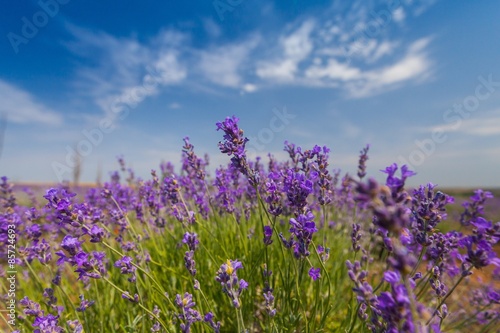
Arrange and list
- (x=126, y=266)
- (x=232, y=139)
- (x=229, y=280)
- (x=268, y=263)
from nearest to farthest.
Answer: (x=229, y=280), (x=126, y=266), (x=232, y=139), (x=268, y=263)

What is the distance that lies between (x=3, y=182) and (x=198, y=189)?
248cm

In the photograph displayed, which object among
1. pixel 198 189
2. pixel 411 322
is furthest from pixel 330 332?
pixel 198 189

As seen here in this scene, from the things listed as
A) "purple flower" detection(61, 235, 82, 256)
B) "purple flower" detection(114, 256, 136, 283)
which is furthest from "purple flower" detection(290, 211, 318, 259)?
"purple flower" detection(61, 235, 82, 256)

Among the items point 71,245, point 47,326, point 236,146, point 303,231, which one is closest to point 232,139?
point 236,146

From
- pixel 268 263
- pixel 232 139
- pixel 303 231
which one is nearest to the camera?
pixel 303 231

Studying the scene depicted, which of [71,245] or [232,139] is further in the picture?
[232,139]

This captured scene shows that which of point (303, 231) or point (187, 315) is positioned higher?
point (303, 231)

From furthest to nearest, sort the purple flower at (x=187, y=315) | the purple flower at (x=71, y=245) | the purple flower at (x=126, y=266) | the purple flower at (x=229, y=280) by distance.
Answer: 1. the purple flower at (x=126, y=266)
2. the purple flower at (x=71, y=245)
3. the purple flower at (x=187, y=315)
4. the purple flower at (x=229, y=280)

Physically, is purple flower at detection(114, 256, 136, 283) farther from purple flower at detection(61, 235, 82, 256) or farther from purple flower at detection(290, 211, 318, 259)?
purple flower at detection(290, 211, 318, 259)

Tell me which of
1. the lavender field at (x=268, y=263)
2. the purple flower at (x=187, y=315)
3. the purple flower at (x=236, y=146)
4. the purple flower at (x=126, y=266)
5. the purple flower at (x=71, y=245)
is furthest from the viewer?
the purple flower at (x=236, y=146)

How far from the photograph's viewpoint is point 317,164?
2295 mm

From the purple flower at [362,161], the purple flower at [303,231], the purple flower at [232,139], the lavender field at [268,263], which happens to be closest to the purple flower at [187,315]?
the lavender field at [268,263]

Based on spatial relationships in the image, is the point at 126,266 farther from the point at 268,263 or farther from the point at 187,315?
the point at 268,263

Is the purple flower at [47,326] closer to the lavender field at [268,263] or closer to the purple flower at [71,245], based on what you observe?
the lavender field at [268,263]
